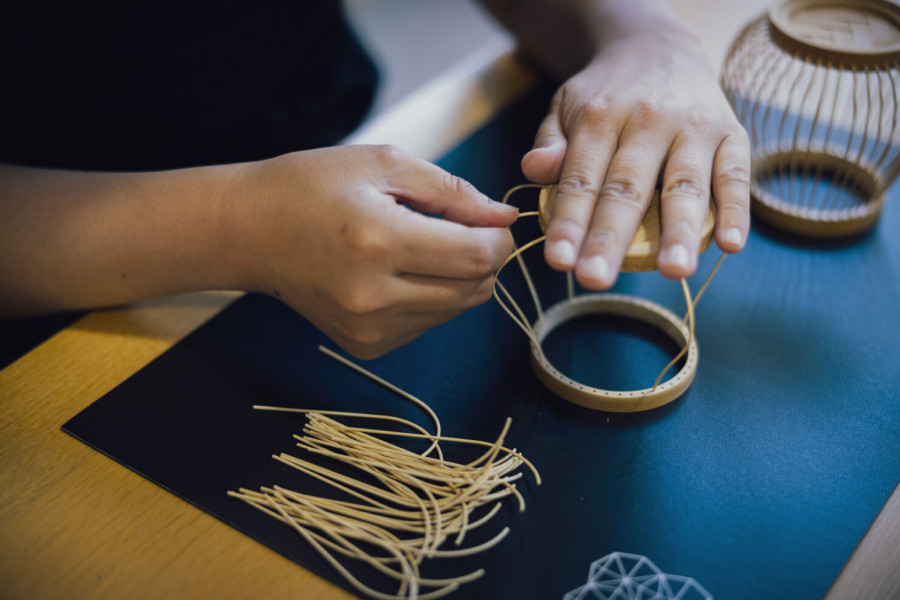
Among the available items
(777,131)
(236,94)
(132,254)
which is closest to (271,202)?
(132,254)

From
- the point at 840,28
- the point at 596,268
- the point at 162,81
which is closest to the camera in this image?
the point at 596,268

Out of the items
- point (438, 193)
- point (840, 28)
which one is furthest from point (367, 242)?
point (840, 28)

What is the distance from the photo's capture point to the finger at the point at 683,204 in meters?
0.64

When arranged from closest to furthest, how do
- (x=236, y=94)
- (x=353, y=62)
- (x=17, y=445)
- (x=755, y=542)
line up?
(x=755, y=542)
(x=17, y=445)
(x=236, y=94)
(x=353, y=62)

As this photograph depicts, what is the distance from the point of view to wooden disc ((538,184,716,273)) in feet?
2.22

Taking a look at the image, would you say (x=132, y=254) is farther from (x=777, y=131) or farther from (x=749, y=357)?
(x=777, y=131)

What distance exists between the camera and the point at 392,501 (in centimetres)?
71

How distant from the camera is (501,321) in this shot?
0.92 m

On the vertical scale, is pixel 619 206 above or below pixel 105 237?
above

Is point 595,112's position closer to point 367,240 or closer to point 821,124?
point 367,240

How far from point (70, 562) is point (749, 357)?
31.8 inches

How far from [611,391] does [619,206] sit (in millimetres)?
230

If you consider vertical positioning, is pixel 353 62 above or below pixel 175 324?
above

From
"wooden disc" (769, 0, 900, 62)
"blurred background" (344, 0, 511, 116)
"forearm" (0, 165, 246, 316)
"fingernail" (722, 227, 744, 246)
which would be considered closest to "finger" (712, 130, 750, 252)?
"fingernail" (722, 227, 744, 246)
